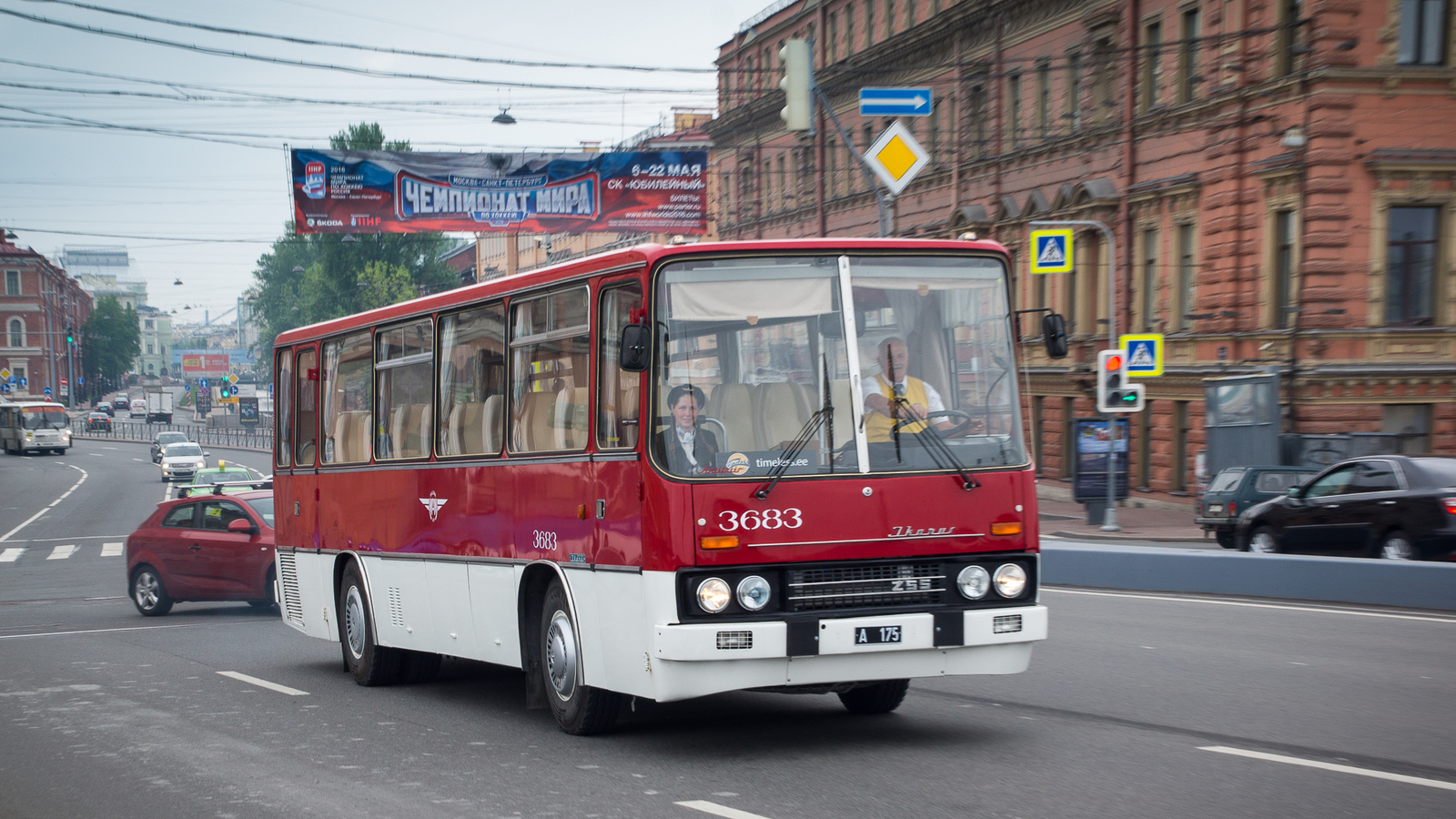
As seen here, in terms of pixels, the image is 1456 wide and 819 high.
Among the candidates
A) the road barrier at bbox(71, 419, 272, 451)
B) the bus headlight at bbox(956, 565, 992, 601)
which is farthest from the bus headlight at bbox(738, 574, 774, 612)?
the road barrier at bbox(71, 419, 272, 451)

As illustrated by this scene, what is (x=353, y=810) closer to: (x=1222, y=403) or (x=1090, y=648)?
(x=1090, y=648)

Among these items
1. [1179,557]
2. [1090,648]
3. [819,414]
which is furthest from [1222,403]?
[819,414]

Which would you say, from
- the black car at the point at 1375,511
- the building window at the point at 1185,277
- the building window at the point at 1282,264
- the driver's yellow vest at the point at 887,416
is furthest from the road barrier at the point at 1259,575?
the building window at the point at 1185,277

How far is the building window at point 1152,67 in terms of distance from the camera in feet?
114

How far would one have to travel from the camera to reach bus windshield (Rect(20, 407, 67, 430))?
8588 centimetres

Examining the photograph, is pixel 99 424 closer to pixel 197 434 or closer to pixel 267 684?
pixel 197 434

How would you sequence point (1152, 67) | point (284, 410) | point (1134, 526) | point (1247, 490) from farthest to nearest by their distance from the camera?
point (1152, 67)
point (1134, 526)
point (1247, 490)
point (284, 410)

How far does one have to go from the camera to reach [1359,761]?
7.49m

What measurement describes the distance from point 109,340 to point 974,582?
595 ft

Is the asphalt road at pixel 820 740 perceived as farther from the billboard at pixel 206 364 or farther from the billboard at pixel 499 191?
the billboard at pixel 206 364

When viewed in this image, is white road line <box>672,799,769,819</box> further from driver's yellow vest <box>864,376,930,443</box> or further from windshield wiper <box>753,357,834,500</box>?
driver's yellow vest <box>864,376,930,443</box>

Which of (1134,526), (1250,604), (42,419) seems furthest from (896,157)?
(42,419)

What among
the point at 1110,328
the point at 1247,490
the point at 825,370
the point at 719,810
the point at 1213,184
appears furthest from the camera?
the point at 1110,328

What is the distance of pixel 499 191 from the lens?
42844mm
